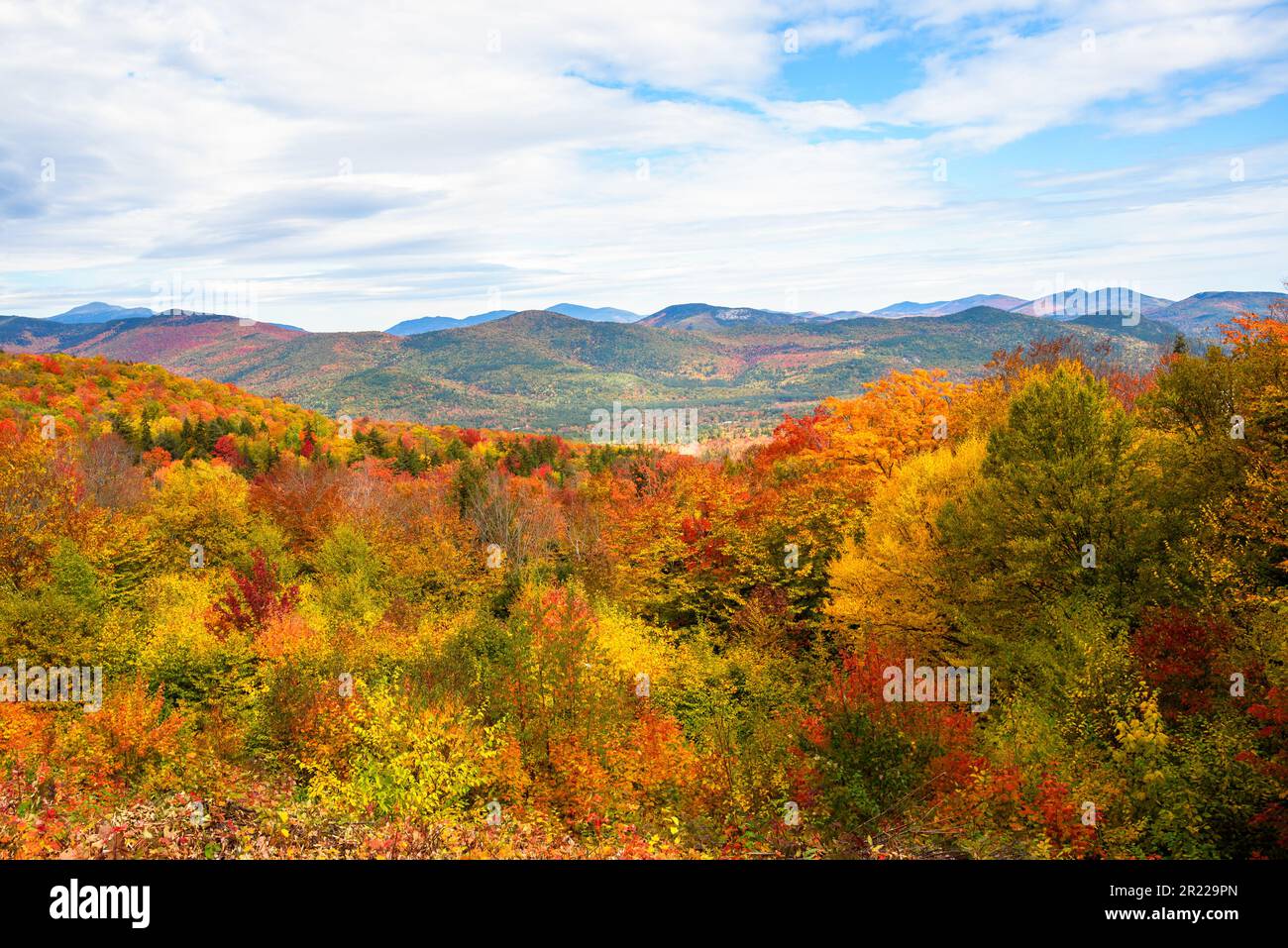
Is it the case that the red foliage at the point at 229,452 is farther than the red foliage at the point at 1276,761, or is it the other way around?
the red foliage at the point at 229,452

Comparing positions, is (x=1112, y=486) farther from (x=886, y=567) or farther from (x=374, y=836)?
(x=374, y=836)

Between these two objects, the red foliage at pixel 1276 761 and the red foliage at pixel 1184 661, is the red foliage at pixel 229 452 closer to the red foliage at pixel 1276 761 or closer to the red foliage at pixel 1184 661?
the red foliage at pixel 1184 661

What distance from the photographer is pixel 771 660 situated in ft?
124

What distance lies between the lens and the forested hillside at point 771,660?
18438mm

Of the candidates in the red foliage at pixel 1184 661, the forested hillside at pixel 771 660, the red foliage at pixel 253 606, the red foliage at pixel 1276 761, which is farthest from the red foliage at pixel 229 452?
the red foliage at pixel 1276 761

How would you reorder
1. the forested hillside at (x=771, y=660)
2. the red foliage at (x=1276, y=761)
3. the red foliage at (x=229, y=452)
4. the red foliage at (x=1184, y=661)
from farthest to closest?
the red foliage at (x=229, y=452)
the red foliage at (x=1184, y=661)
the forested hillside at (x=771, y=660)
the red foliage at (x=1276, y=761)

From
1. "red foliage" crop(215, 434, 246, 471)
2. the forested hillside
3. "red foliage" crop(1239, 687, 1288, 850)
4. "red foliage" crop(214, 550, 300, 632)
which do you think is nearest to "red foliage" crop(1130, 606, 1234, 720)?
the forested hillside

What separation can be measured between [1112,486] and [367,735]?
86.8 feet

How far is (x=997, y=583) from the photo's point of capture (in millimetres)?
32062

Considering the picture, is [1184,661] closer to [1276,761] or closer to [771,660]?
[1276,761]

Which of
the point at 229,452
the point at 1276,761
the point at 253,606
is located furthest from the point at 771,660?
the point at 229,452

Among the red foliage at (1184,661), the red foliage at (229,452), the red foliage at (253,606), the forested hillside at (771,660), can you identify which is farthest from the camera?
the red foliage at (229,452)

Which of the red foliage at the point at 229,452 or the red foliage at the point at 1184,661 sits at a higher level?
the red foliage at the point at 229,452

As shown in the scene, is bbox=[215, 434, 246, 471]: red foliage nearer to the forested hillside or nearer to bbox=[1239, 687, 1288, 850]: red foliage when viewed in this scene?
the forested hillside
